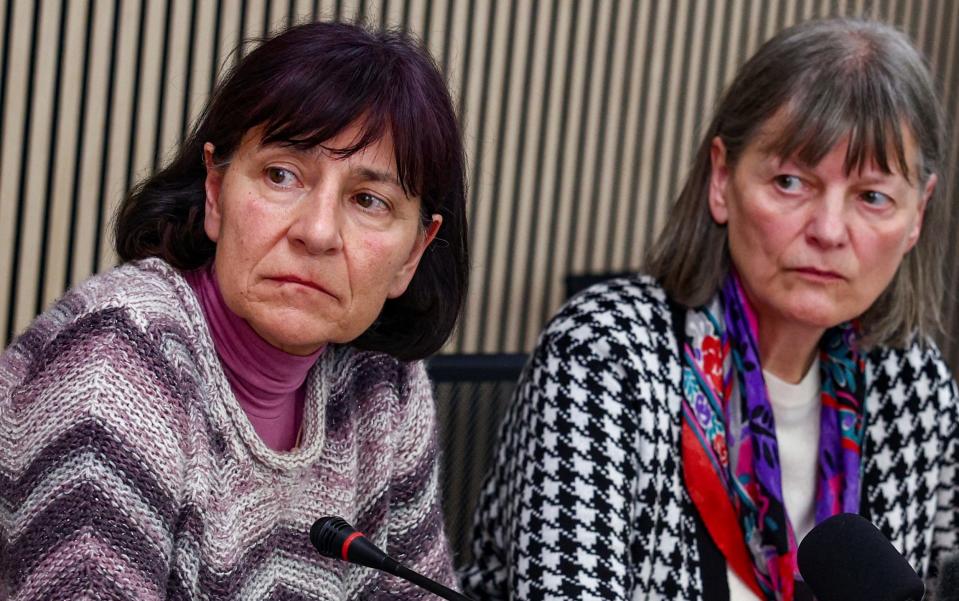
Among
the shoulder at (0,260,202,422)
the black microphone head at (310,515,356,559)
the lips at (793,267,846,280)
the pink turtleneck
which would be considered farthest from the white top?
the shoulder at (0,260,202,422)

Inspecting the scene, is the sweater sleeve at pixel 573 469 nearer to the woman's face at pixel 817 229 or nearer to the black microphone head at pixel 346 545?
the woman's face at pixel 817 229

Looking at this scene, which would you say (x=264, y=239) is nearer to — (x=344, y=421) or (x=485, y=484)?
(x=344, y=421)

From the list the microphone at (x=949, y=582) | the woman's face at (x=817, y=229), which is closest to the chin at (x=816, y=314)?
the woman's face at (x=817, y=229)

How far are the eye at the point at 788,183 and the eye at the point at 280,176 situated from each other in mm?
964

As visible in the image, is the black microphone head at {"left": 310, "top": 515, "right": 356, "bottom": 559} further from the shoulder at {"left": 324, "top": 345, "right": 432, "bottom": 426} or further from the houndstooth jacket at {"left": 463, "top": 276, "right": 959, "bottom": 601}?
the houndstooth jacket at {"left": 463, "top": 276, "right": 959, "bottom": 601}

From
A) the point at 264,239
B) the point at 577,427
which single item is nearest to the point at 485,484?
the point at 577,427

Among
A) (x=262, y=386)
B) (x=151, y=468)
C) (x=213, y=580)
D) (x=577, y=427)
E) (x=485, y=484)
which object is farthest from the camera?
(x=485, y=484)

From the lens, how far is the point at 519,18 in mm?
3508

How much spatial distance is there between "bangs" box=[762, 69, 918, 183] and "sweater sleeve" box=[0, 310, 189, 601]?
1186 millimetres

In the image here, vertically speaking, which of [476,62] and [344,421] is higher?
[476,62]

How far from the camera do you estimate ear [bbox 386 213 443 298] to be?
2.00m

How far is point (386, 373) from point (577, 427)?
0.34m

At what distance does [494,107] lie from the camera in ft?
11.5

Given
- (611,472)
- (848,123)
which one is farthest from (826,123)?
(611,472)
